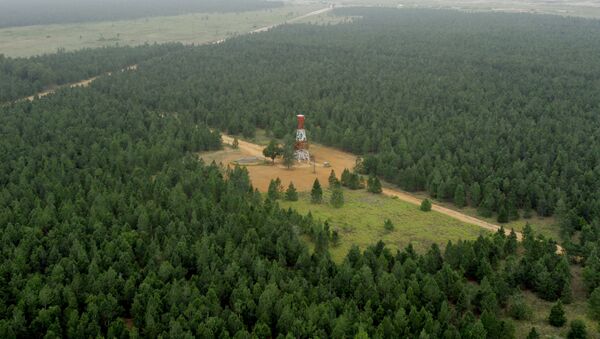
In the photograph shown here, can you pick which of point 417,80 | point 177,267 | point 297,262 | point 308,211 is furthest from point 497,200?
point 417,80

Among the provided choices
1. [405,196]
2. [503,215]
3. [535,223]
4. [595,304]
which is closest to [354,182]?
[405,196]

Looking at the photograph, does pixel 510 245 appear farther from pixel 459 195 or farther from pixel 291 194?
pixel 291 194

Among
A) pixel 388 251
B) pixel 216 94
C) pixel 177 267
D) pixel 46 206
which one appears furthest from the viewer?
pixel 216 94

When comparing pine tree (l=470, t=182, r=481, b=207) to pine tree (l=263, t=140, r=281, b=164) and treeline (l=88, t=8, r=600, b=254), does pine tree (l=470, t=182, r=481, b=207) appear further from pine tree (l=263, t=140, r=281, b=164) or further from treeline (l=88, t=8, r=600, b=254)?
pine tree (l=263, t=140, r=281, b=164)

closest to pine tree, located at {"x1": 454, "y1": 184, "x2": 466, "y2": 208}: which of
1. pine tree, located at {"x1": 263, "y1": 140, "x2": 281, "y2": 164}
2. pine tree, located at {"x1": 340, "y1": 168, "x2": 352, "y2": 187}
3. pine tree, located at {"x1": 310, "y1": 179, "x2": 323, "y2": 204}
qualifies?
pine tree, located at {"x1": 340, "y1": 168, "x2": 352, "y2": 187}

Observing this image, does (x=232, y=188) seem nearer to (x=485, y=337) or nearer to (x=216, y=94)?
(x=485, y=337)

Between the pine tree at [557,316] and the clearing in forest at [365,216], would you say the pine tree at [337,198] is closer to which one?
the clearing in forest at [365,216]
